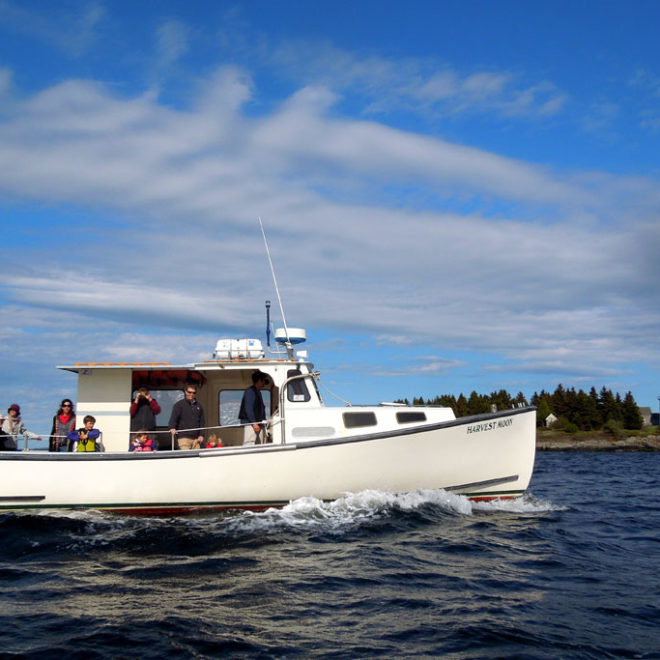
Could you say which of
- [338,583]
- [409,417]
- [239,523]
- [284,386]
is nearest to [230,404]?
[284,386]

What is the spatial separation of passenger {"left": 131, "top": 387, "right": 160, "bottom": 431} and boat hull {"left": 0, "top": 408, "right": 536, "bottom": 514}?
171 centimetres

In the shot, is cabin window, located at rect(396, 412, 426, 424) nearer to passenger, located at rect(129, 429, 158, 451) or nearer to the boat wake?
the boat wake

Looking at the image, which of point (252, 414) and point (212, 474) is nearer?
point (212, 474)

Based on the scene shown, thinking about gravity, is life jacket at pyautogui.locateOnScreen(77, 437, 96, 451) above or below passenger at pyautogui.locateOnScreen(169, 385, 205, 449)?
below

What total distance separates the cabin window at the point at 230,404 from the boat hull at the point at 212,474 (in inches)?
87.7

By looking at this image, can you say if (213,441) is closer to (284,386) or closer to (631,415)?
(284,386)

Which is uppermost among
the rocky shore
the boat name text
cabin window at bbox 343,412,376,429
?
cabin window at bbox 343,412,376,429

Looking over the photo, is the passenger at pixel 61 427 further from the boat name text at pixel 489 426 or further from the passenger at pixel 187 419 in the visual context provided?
the boat name text at pixel 489 426

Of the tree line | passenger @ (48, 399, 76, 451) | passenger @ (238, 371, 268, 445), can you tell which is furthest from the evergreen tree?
passenger @ (48, 399, 76, 451)

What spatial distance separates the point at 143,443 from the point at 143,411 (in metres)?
0.82

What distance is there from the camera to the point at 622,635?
20.0ft

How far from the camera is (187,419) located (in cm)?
1297

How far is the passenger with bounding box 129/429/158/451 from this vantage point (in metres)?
12.7

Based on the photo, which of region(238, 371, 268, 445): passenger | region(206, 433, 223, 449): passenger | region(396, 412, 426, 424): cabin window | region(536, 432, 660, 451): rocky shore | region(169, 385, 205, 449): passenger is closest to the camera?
region(396, 412, 426, 424): cabin window
